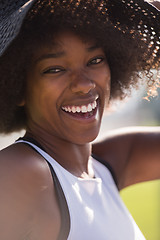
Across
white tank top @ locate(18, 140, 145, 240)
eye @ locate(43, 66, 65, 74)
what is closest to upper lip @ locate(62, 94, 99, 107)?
eye @ locate(43, 66, 65, 74)

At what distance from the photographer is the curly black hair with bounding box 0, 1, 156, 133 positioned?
5.54ft

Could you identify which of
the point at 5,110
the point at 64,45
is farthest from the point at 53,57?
the point at 5,110

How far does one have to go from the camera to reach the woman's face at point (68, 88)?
5.65ft

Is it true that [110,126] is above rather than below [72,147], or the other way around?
below

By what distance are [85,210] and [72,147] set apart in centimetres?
47

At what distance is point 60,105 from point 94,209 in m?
0.54

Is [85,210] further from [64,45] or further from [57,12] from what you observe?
[57,12]

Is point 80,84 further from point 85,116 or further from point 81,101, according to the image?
point 85,116

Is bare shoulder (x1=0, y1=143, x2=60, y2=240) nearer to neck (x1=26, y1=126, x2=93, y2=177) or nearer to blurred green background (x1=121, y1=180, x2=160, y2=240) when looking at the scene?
neck (x1=26, y1=126, x2=93, y2=177)

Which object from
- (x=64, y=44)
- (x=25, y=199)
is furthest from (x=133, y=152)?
(x=25, y=199)

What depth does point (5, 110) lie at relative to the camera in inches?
79.7

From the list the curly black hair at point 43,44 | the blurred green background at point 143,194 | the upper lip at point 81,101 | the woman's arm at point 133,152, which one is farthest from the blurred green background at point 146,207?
the upper lip at point 81,101

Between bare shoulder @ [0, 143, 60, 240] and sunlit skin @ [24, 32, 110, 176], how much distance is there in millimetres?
342

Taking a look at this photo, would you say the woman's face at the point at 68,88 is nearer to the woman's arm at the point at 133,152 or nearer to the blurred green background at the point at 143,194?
the woman's arm at the point at 133,152
